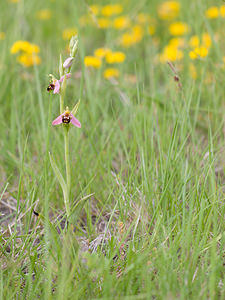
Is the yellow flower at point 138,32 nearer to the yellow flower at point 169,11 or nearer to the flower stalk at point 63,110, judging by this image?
the yellow flower at point 169,11

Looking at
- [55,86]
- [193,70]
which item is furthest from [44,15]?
[55,86]

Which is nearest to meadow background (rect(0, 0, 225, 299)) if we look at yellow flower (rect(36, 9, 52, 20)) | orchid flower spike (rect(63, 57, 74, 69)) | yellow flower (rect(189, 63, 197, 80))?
yellow flower (rect(189, 63, 197, 80))

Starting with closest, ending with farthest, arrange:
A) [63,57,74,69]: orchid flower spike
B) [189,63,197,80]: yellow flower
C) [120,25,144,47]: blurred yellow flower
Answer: [63,57,74,69]: orchid flower spike, [189,63,197,80]: yellow flower, [120,25,144,47]: blurred yellow flower

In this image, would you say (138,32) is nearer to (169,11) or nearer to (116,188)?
(169,11)

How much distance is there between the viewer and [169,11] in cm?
463

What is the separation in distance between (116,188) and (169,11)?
3.30 metres

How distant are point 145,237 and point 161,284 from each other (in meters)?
0.39

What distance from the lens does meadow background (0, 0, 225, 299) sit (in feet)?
4.47

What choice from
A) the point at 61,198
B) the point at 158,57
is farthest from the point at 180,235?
the point at 158,57

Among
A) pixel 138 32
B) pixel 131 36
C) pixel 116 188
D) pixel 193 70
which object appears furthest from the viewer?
pixel 138 32

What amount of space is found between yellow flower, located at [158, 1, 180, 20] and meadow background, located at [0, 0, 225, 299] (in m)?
0.65

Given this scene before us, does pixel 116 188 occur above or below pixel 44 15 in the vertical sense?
below

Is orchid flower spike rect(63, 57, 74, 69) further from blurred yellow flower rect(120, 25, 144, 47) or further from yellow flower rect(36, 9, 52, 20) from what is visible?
yellow flower rect(36, 9, 52, 20)

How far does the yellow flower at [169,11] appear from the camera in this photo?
4.57 m
